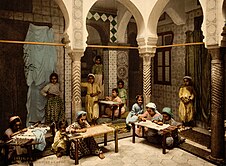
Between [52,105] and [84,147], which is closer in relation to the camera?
[84,147]

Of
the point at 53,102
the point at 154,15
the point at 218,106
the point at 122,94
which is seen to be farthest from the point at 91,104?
the point at 218,106

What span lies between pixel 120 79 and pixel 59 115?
3.31 meters

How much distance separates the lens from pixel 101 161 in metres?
5.23

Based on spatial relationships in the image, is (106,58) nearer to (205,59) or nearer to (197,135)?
(205,59)

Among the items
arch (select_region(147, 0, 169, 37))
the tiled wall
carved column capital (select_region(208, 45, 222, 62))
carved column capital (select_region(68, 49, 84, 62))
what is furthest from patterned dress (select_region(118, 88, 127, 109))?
carved column capital (select_region(208, 45, 222, 62))

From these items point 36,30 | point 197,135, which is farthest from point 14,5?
point 197,135

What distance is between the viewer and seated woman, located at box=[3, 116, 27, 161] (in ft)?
16.1

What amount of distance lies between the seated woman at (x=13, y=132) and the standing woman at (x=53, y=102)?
6.15 feet

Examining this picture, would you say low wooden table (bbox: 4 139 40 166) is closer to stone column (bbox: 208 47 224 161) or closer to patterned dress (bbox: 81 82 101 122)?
patterned dress (bbox: 81 82 101 122)

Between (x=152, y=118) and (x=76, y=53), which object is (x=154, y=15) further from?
(x=152, y=118)

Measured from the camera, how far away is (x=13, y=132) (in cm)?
504

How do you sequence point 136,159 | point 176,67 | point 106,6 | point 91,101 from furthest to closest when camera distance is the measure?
point 106,6 → point 176,67 → point 91,101 → point 136,159

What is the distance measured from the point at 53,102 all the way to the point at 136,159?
10.4ft

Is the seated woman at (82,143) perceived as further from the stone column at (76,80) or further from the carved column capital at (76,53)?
the carved column capital at (76,53)
